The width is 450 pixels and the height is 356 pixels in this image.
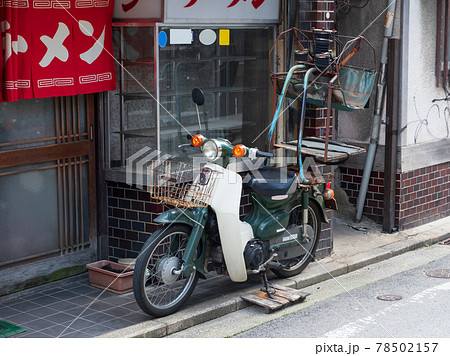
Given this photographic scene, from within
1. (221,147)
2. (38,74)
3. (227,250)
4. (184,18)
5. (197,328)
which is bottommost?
(197,328)

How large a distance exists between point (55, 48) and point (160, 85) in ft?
3.87

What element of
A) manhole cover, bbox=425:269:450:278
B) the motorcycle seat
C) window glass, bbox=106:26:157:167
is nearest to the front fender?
the motorcycle seat

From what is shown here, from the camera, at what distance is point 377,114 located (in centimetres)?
1041

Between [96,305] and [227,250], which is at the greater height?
[227,250]

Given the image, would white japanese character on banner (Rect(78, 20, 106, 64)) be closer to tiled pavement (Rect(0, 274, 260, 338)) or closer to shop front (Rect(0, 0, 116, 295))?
shop front (Rect(0, 0, 116, 295))

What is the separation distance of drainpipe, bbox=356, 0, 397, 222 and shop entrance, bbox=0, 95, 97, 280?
4.07 m

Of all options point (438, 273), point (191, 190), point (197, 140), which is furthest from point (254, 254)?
point (438, 273)

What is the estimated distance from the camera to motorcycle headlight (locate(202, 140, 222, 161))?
713cm

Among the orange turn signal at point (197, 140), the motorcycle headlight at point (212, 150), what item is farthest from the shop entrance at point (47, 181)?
the motorcycle headlight at point (212, 150)

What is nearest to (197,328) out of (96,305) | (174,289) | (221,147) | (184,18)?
(174,289)
